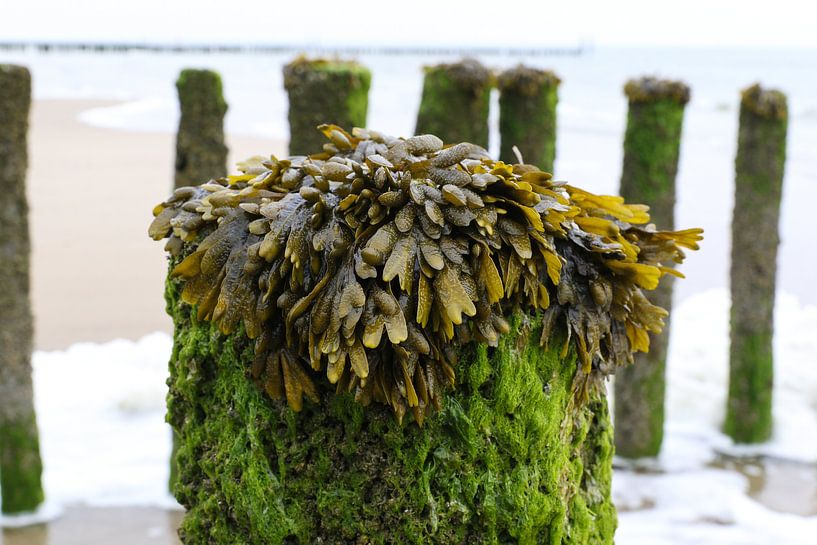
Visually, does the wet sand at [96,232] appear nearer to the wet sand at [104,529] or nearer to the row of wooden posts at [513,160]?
the wet sand at [104,529]

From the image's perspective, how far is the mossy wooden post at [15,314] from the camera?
13.8 feet

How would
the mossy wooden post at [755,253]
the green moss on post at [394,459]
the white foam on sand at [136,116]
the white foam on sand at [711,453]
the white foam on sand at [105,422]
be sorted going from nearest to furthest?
the green moss on post at [394,459] < the white foam on sand at [711,453] < the white foam on sand at [105,422] < the mossy wooden post at [755,253] < the white foam on sand at [136,116]

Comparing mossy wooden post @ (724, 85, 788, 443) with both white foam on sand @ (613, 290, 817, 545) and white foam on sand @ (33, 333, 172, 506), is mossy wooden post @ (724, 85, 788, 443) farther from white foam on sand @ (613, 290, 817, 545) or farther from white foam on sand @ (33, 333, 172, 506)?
white foam on sand @ (33, 333, 172, 506)

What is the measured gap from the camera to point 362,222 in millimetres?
1872

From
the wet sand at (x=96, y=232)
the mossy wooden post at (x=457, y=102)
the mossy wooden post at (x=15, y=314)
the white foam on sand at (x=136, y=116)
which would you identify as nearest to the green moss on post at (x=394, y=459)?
the mossy wooden post at (x=15, y=314)

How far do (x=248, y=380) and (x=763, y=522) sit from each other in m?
3.71

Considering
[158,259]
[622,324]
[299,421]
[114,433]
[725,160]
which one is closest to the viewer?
[299,421]

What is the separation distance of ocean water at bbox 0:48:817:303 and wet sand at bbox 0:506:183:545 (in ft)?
10.4

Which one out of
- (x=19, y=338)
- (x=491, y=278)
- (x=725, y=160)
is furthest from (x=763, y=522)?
(x=725, y=160)

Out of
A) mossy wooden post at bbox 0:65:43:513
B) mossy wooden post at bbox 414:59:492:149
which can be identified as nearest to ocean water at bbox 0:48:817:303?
mossy wooden post at bbox 414:59:492:149

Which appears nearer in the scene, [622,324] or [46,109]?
[622,324]

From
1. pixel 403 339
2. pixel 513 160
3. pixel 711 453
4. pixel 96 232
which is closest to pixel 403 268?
pixel 403 339

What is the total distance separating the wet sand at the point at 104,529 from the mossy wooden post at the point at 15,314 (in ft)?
0.58

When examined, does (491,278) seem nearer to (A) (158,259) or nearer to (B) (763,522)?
(B) (763,522)
